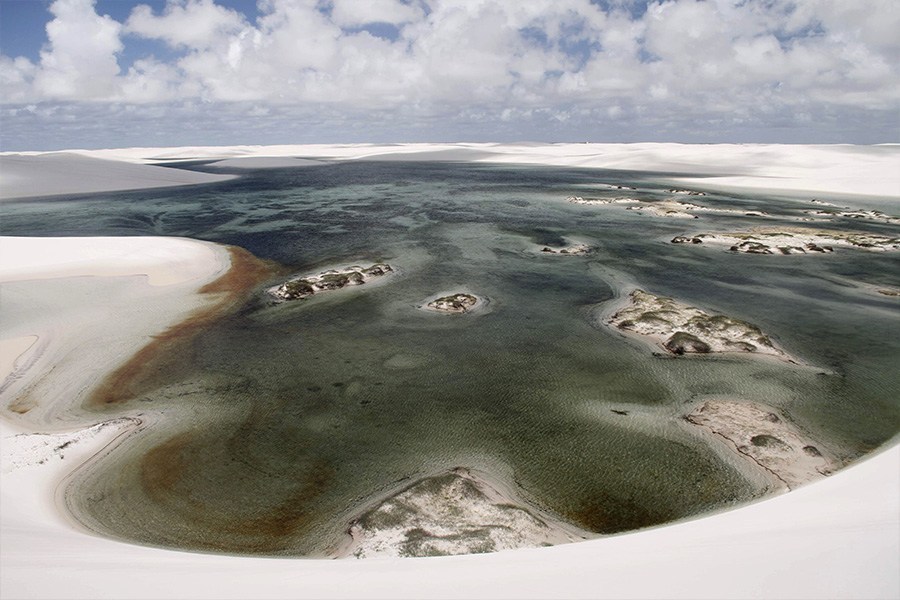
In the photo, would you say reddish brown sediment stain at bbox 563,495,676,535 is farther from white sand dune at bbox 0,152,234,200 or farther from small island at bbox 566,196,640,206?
white sand dune at bbox 0,152,234,200

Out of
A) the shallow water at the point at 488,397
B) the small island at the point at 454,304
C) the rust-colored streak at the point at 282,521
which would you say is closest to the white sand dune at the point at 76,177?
the shallow water at the point at 488,397

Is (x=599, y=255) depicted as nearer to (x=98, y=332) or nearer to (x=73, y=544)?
(x=98, y=332)

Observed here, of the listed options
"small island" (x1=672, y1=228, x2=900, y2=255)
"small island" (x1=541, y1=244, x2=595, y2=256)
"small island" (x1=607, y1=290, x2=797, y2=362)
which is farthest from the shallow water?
"small island" (x1=672, y1=228, x2=900, y2=255)

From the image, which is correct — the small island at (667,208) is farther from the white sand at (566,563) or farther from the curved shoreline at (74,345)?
the white sand at (566,563)

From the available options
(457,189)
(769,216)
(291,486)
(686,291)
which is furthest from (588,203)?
(291,486)

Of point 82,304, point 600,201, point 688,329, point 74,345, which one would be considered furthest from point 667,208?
point 74,345
